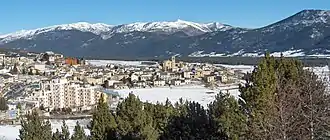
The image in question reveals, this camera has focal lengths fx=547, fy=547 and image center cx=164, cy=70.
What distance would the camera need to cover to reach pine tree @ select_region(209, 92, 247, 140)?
1002 centimetres

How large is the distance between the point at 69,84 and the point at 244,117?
37.0 metres

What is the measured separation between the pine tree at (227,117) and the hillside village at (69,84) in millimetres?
19464

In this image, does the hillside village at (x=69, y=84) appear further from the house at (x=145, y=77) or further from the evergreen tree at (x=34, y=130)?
the evergreen tree at (x=34, y=130)

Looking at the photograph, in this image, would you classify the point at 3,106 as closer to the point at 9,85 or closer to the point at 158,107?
the point at 9,85

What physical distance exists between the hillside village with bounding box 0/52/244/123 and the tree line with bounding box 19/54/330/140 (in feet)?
60.8

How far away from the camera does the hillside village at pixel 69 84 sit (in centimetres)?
4125

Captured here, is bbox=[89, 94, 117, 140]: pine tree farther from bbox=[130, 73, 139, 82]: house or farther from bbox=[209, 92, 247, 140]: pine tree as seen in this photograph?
bbox=[130, 73, 139, 82]: house

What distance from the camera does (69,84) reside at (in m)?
45.7

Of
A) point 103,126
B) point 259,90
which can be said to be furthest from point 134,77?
point 259,90

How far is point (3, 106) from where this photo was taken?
37.7 meters

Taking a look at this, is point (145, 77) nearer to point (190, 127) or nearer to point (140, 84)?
point (140, 84)

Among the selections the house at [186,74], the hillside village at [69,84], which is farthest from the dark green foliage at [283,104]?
the house at [186,74]

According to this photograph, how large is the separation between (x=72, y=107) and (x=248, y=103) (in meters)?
35.3

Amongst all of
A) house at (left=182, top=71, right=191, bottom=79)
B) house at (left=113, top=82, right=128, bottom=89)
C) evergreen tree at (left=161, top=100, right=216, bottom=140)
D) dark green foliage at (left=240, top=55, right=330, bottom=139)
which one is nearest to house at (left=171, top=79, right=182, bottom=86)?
house at (left=182, top=71, right=191, bottom=79)
